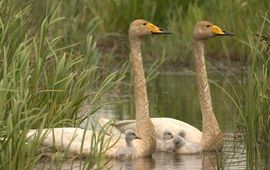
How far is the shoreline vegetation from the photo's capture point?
29.9ft

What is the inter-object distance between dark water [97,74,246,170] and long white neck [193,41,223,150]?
141 millimetres

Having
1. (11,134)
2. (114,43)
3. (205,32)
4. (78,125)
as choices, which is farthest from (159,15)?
(11,134)

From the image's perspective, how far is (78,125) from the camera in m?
11.8

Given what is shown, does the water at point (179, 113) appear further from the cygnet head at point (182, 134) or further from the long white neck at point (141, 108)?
the cygnet head at point (182, 134)

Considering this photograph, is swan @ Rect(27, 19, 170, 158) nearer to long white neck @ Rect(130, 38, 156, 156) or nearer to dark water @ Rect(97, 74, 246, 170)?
long white neck @ Rect(130, 38, 156, 156)

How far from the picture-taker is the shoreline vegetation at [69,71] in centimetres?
911

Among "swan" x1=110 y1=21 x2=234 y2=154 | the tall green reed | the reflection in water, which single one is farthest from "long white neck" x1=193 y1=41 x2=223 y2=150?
the tall green reed

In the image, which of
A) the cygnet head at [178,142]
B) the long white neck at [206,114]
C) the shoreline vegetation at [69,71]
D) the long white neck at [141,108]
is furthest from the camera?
the long white neck at [206,114]

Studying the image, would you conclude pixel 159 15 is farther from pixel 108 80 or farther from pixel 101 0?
pixel 108 80

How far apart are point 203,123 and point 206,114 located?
6.0 inches

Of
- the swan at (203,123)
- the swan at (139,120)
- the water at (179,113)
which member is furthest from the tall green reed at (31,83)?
the swan at (203,123)

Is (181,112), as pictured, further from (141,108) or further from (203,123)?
(141,108)

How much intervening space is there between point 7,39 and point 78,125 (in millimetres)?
1206

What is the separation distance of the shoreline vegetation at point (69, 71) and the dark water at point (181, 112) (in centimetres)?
28
